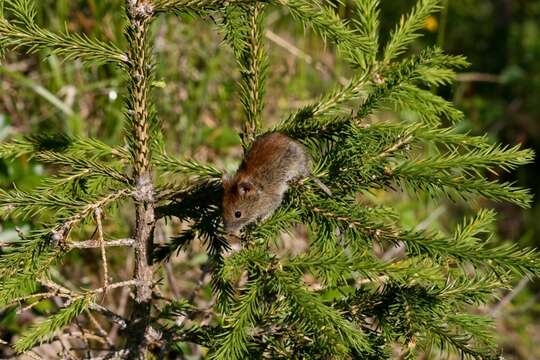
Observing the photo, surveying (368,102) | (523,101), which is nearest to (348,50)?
(368,102)

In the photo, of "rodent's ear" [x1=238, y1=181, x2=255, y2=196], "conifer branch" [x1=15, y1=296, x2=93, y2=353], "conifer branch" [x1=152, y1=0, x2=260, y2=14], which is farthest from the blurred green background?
"conifer branch" [x1=152, y1=0, x2=260, y2=14]

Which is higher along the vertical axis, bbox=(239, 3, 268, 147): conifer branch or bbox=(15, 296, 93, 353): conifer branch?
bbox=(239, 3, 268, 147): conifer branch

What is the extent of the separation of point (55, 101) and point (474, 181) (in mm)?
2215

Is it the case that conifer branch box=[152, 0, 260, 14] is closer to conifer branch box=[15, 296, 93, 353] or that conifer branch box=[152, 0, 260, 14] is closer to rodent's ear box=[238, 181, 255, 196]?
rodent's ear box=[238, 181, 255, 196]

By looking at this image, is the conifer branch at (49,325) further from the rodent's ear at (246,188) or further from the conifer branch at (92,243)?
the rodent's ear at (246,188)

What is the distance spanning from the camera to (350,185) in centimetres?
152

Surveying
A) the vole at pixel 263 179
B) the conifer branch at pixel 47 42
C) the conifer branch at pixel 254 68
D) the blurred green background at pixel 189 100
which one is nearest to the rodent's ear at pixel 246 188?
the vole at pixel 263 179

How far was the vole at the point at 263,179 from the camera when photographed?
63.9 inches

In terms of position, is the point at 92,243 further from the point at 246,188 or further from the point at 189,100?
the point at 189,100

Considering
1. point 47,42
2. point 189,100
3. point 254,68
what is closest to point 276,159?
point 254,68

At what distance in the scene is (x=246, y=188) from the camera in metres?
1.75

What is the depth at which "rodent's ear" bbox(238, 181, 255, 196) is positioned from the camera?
170cm

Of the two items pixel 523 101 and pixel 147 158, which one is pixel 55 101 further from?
pixel 523 101

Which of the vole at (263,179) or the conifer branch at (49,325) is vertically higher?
the vole at (263,179)
